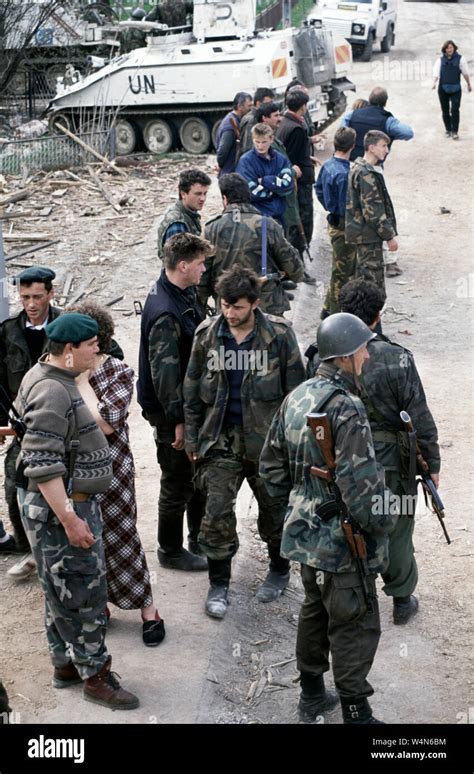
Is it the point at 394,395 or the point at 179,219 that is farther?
the point at 179,219

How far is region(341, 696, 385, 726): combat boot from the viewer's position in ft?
15.9

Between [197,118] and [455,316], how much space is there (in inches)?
361

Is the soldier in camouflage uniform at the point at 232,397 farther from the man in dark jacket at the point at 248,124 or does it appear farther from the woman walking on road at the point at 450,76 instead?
the woman walking on road at the point at 450,76

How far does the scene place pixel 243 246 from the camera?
7.40 meters

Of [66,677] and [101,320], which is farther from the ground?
[101,320]

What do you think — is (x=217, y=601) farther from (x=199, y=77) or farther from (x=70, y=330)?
(x=199, y=77)

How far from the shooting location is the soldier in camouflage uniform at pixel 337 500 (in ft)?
14.8

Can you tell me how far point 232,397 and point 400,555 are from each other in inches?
45.7

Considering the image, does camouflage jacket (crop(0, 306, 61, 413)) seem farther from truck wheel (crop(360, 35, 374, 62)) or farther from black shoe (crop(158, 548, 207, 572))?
truck wheel (crop(360, 35, 374, 62))

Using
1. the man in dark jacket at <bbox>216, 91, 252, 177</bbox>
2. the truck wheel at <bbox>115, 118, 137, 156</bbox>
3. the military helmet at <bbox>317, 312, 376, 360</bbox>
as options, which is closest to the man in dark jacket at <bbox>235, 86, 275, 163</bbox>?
the man in dark jacket at <bbox>216, 91, 252, 177</bbox>

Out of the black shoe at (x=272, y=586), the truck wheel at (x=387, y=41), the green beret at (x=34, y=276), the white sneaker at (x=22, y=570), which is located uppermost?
the truck wheel at (x=387, y=41)

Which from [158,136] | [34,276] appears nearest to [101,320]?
[34,276]

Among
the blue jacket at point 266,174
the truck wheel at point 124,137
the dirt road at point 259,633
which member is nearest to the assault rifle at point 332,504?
the dirt road at point 259,633
